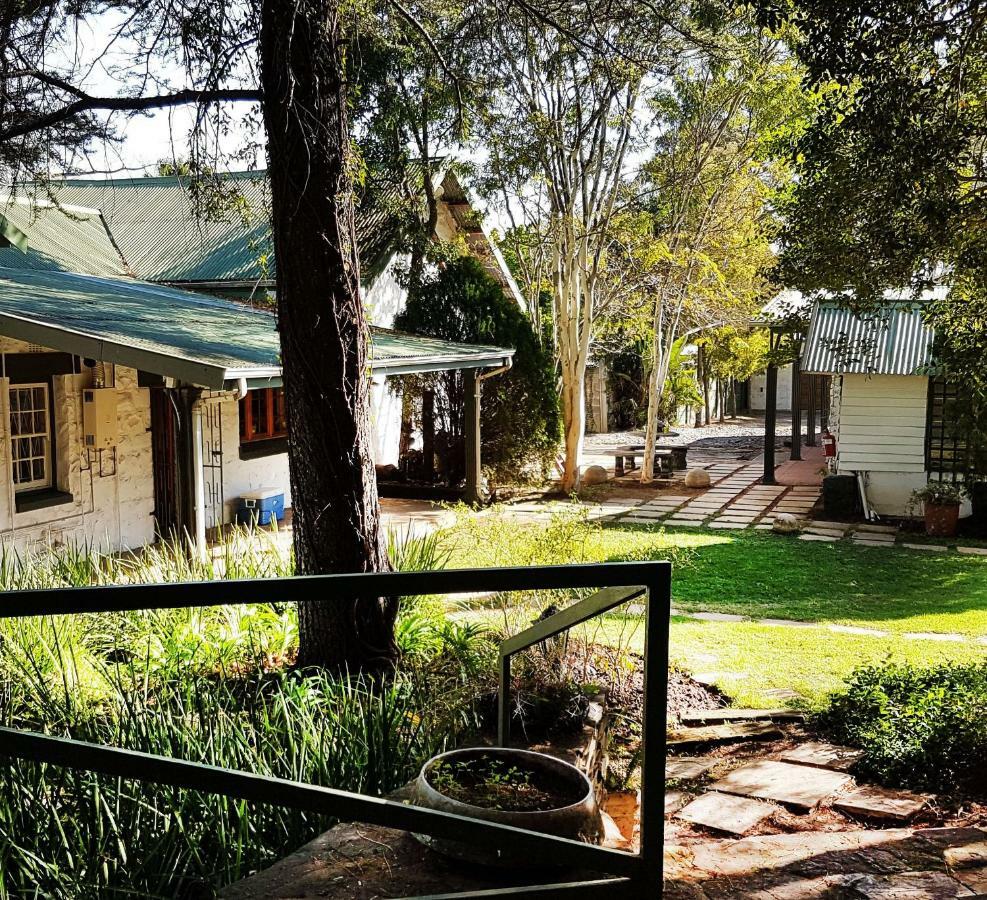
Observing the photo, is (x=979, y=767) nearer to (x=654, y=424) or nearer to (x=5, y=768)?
(x=5, y=768)

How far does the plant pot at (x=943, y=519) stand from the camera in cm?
1434

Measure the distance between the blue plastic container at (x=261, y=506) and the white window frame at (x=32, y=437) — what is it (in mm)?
3380

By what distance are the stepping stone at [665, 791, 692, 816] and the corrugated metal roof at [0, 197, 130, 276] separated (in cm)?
1148

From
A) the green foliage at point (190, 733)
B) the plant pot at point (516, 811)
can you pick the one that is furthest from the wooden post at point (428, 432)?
the plant pot at point (516, 811)

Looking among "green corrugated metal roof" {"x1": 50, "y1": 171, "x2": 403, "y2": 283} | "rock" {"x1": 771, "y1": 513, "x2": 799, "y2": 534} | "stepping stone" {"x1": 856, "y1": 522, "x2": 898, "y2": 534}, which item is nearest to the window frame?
"green corrugated metal roof" {"x1": 50, "y1": 171, "x2": 403, "y2": 283}

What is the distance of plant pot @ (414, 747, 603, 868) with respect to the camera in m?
2.50

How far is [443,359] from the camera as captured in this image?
1427cm

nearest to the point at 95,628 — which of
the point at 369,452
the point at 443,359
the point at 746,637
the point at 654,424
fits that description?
the point at 369,452

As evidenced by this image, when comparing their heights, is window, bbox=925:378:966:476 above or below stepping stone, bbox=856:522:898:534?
above

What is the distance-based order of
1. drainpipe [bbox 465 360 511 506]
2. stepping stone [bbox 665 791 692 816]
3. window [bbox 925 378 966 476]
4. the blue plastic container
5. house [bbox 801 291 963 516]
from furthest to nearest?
drainpipe [bbox 465 360 511 506] → house [bbox 801 291 963 516] → window [bbox 925 378 966 476] → the blue plastic container → stepping stone [bbox 665 791 692 816]

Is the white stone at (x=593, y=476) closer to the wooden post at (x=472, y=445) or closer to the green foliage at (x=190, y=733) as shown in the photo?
the wooden post at (x=472, y=445)

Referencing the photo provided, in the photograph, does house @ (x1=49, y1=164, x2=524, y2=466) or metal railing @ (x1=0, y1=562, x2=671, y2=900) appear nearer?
metal railing @ (x1=0, y1=562, x2=671, y2=900)

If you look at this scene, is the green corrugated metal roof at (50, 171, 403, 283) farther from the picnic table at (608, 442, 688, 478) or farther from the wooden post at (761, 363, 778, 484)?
the wooden post at (761, 363, 778, 484)

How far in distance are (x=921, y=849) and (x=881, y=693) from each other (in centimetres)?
279
